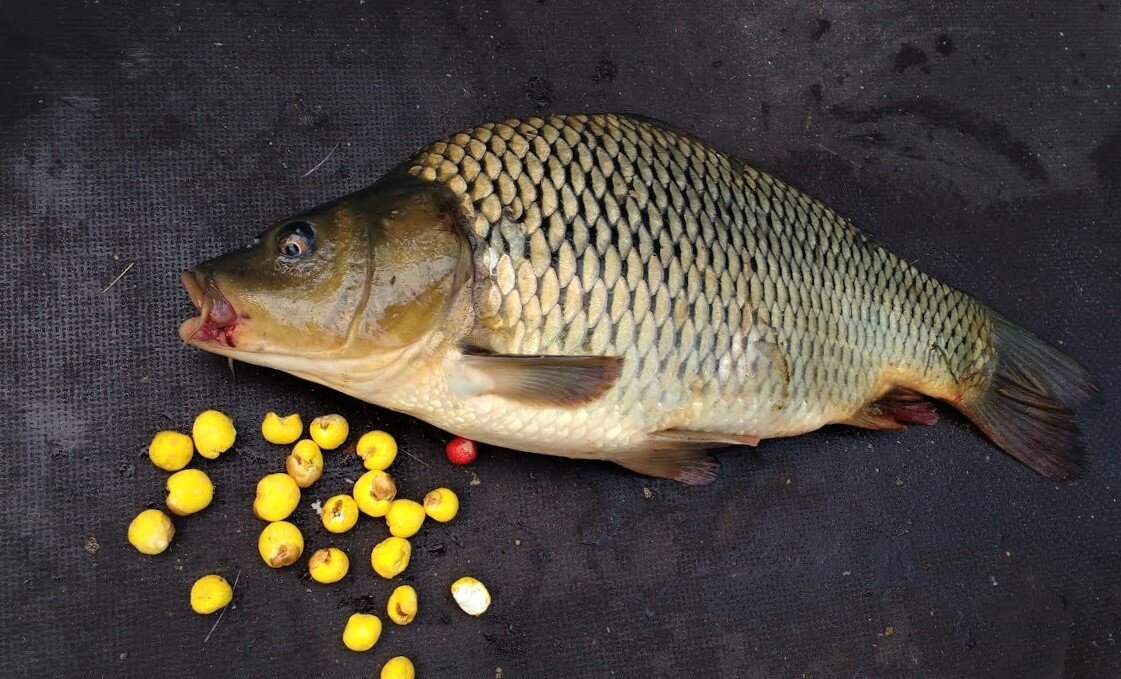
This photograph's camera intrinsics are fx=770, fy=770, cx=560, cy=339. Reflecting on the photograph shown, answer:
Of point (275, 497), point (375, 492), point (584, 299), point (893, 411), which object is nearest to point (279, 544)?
point (275, 497)

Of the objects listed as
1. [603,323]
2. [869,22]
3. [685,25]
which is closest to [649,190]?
[603,323]

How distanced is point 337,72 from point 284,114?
170 millimetres

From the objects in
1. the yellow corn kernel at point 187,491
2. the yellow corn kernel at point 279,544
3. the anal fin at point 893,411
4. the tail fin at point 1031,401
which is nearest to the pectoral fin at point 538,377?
the yellow corn kernel at point 279,544

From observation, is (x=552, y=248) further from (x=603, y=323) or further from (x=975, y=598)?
(x=975, y=598)

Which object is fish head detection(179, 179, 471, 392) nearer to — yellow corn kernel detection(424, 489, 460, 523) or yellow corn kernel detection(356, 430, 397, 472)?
yellow corn kernel detection(356, 430, 397, 472)

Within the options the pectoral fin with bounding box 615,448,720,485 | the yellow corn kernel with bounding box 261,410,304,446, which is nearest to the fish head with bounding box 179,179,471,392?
the yellow corn kernel with bounding box 261,410,304,446

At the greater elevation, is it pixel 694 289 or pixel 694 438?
pixel 694 289

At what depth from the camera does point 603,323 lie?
1457mm

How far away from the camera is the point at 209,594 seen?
5.17 feet

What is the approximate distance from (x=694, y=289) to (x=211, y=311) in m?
0.90

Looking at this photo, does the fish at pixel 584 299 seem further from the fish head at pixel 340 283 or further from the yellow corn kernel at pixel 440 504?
the yellow corn kernel at pixel 440 504

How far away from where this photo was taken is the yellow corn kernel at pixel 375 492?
1.63m

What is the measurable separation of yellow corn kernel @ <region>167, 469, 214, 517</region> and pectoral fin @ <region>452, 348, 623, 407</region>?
60cm

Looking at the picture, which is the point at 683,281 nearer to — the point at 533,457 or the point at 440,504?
the point at 533,457
